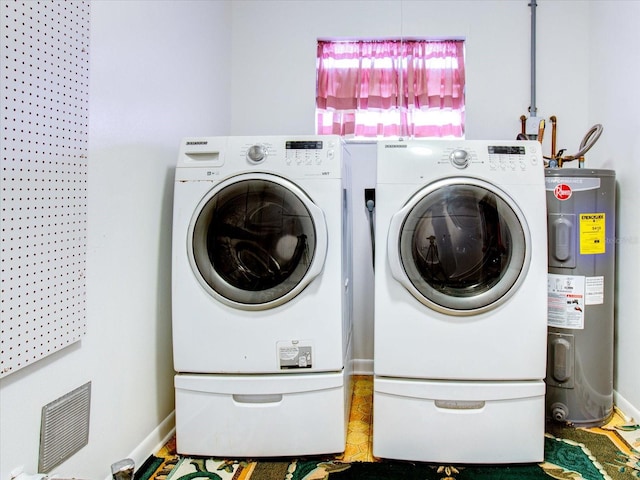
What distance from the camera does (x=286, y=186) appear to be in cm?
149

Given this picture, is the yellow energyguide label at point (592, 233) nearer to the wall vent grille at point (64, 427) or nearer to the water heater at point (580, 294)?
the water heater at point (580, 294)

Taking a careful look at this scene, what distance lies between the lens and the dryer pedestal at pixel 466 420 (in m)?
1.47

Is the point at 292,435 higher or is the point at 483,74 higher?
the point at 483,74

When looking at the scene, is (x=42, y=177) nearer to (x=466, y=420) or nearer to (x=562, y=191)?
(x=466, y=420)

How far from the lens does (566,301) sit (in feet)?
5.65

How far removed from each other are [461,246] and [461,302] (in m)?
0.21

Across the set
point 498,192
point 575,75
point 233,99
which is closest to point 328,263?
point 498,192

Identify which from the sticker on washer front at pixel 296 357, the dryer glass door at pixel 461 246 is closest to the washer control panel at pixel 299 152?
the dryer glass door at pixel 461 246

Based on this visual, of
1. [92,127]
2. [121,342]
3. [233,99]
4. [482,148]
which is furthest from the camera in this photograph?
[233,99]

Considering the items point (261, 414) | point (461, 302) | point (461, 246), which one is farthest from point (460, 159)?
point (261, 414)

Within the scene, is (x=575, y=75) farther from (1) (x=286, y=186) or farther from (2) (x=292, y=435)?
(2) (x=292, y=435)

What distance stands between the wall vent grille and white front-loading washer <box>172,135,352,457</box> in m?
0.35

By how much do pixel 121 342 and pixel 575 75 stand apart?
2.63m

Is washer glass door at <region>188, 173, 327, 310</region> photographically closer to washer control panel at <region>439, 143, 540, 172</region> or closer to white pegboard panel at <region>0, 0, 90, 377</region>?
white pegboard panel at <region>0, 0, 90, 377</region>
